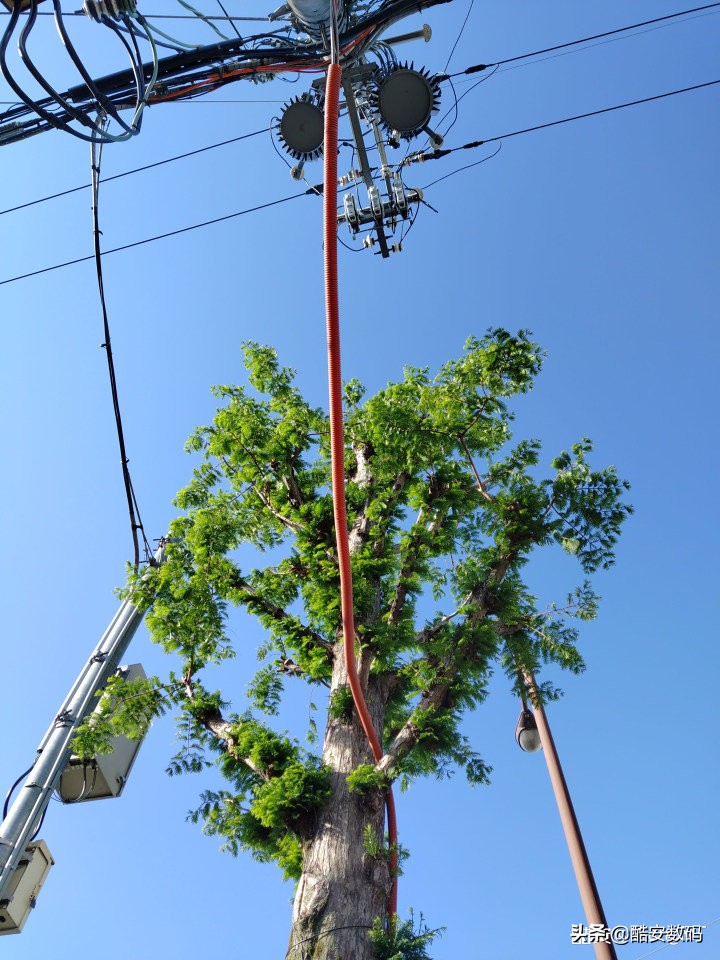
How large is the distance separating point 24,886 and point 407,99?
234 inches

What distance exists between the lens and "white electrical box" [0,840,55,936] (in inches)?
144

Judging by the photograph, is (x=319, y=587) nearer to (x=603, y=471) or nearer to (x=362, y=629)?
(x=362, y=629)

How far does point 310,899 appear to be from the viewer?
4418 millimetres

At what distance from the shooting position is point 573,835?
19.4 feet

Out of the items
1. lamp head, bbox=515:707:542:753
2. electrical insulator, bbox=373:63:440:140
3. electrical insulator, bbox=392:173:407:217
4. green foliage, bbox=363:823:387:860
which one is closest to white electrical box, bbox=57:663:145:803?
green foliage, bbox=363:823:387:860

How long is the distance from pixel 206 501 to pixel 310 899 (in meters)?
4.39

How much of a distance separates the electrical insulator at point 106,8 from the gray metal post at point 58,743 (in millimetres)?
4093

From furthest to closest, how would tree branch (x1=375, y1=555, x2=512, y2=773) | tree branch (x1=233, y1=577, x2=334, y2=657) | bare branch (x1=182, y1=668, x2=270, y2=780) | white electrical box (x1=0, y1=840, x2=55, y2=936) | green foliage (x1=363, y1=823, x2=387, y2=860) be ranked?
tree branch (x1=233, y1=577, x2=334, y2=657) → bare branch (x1=182, y1=668, x2=270, y2=780) → tree branch (x1=375, y1=555, x2=512, y2=773) → green foliage (x1=363, y1=823, x2=387, y2=860) → white electrical box (x1=0, y1=840, x2=55, y2=936)

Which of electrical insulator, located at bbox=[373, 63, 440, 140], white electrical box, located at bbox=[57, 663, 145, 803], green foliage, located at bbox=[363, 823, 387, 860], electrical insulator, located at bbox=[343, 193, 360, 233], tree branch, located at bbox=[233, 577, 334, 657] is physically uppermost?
electrical insulator, located at bbox=[373, 63, 440, 140]

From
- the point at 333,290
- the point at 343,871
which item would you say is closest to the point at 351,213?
the point at 333,290

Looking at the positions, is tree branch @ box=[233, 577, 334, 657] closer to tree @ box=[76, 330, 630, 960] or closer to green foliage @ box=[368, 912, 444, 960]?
tree @ box=[76, 330, 630, 960]

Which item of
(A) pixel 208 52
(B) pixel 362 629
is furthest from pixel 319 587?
(A) pixel 208 52

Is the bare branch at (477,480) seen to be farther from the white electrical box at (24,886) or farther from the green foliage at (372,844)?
the white electrical box at (24,886)

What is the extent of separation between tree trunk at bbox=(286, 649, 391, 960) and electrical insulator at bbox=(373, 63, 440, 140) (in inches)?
190
